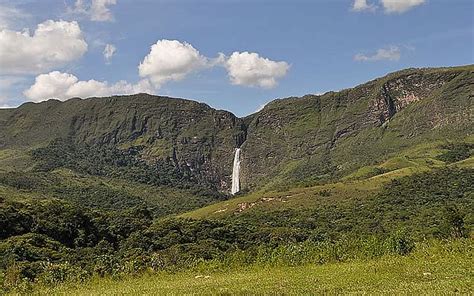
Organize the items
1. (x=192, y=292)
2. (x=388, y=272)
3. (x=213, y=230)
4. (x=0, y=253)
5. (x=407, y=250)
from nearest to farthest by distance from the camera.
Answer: (x=192, y=292)
(x=388, y=272)
(x=407, y=250)
(x=0, y=253)
(x=213, y=230)

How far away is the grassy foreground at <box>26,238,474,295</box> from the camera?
1683 centimetres

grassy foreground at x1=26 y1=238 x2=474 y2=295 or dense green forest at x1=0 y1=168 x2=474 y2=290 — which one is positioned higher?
grassy foreground at x1=26 y1=238 x2=474 y2=295

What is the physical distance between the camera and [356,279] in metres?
20.4

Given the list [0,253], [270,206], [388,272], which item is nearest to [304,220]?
[270,206]

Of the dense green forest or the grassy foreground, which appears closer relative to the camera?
the grassy foreground

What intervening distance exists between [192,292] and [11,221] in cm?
8034

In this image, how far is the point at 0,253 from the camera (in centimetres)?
6894

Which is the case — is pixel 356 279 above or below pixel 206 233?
above

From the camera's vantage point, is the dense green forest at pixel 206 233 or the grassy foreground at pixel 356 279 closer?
the grassy foreground at pixel 356 279

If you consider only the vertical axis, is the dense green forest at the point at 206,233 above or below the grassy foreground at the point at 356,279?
below

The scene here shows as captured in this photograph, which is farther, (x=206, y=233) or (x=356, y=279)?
(x=206, y=233)

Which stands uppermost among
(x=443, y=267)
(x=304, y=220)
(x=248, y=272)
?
(x=443, y=267)

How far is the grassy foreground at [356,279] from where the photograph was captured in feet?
55.2

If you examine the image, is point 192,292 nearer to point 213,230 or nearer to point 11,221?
point 11,221
